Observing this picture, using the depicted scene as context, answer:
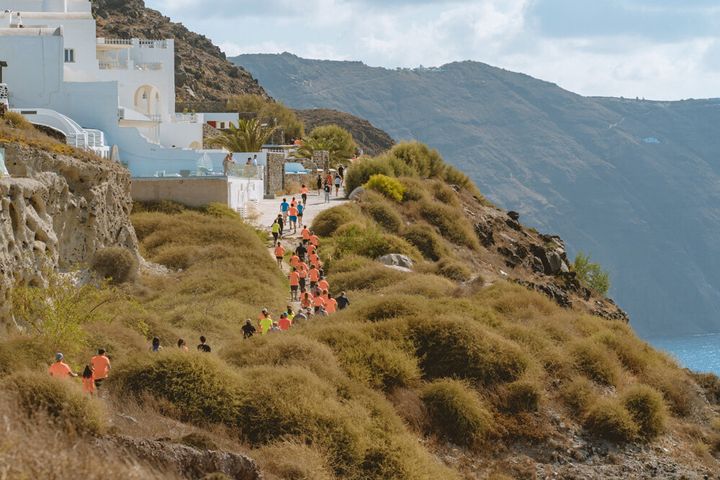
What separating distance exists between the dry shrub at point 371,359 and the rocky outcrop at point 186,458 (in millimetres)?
6944

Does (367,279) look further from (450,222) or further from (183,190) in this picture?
(450,222)

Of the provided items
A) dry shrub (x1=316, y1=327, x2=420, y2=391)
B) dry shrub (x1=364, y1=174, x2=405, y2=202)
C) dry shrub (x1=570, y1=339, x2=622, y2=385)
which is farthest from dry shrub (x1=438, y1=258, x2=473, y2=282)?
dry shrub (x1=316, y1=327, x2=420, y2=391)

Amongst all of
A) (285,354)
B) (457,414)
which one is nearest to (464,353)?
(457,414)

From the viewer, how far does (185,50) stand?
373 feet

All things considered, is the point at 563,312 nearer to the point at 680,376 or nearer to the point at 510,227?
the point at 680,376

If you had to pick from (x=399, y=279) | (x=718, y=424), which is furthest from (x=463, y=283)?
(x=718, y=424)

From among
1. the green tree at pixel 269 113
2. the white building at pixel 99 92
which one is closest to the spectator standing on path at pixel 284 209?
the white building at pixel 99 92

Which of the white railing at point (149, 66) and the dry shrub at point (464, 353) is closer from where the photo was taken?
the dry shrub at point (464, 353)

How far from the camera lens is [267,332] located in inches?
975

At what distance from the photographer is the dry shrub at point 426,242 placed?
144 ft

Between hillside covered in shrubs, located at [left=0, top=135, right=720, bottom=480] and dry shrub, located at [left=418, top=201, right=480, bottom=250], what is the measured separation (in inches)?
371

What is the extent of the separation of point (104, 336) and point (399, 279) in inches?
515

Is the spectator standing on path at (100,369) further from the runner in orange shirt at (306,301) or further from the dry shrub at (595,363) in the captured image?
the dry shrub at (595,363)

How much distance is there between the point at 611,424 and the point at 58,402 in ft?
39.5
